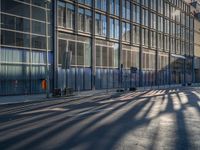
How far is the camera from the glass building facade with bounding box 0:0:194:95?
97.9 feet

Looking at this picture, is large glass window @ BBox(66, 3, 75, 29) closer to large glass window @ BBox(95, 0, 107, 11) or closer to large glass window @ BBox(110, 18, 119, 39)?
large glass window @ BBox(95, 0, 107, 11)

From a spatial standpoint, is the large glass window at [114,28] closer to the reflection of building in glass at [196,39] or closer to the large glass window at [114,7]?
the large glass window at [114,7]

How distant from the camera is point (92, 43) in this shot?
131 ft

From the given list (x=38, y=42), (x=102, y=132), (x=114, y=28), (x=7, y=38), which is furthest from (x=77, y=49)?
(x=102, y=132)

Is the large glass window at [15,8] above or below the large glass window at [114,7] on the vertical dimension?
below

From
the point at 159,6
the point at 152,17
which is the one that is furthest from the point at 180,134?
the point at 159,6

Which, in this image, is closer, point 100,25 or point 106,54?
point 100,25

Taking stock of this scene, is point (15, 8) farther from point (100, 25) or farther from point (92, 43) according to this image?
point (100, 25)

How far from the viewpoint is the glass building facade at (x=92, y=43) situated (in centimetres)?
2984

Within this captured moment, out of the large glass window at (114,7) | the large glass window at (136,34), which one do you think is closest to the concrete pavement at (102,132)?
the large glass window at (114,7)

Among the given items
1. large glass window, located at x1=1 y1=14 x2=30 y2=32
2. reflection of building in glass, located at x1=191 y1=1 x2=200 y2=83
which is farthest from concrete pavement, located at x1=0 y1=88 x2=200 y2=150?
reflection of building in glass, located at x1=191 y1=1 x2=200 y2=83

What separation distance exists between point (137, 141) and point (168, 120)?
474cm

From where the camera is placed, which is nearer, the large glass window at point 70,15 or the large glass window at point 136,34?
the large glass window at point 70,15

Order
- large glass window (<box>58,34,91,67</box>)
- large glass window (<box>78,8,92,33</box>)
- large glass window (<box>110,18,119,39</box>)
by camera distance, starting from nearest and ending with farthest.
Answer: large glass window (<box>58,34,91,67</box>), large glass window (<box>78,8,92,33</box>), large glass window (<box>110,18,119,39</box>)
